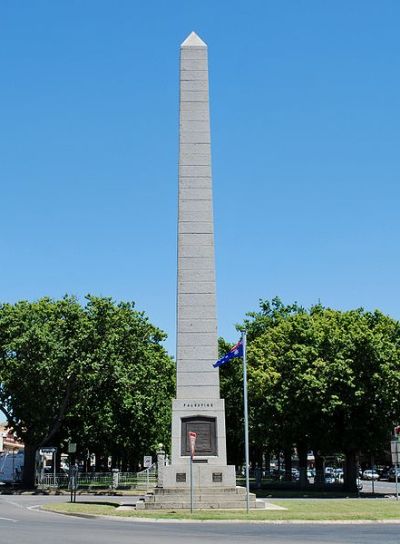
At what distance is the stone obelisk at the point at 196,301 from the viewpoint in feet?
89.4

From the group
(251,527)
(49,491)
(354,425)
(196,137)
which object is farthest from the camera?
(49,491)

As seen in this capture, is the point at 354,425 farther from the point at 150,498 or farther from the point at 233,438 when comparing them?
the point at 233,438

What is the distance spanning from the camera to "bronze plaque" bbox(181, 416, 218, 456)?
2730 cm

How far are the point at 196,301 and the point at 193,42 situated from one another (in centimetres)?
1225

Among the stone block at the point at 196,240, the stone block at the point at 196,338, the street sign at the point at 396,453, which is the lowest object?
the street sign at the point at 396,453

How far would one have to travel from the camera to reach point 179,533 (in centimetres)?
1772

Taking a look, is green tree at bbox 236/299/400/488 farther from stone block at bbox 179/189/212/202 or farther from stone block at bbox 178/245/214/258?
stone block at bbox 179/189/212/202

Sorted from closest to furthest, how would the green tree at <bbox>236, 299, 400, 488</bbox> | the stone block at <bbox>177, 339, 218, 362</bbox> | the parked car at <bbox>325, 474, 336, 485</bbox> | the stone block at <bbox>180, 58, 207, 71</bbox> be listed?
1. the stone block at <bbox>177, 339, 218, 362</bbox>
2. the stone block at <bbox>180, 58, 207, 71</bbox>
3. the green tree at <bbox>236, 299, 400, 488</bbox>
4. the parked car at <bbox>325, 474, 336, 485</bbox>

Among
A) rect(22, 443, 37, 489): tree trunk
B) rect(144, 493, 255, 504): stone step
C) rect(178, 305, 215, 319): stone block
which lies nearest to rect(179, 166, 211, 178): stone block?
rect(178, 305, 215, 319): stone block

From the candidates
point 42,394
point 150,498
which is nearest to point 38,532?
point 150,498

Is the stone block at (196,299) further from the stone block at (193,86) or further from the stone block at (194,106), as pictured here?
the stone block at (193,86)

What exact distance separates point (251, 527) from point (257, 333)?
135 feet

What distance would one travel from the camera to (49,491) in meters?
45.9

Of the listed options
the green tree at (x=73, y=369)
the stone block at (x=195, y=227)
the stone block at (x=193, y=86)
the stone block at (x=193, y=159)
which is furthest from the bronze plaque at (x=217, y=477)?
the green tree at (x=73, y=369)
